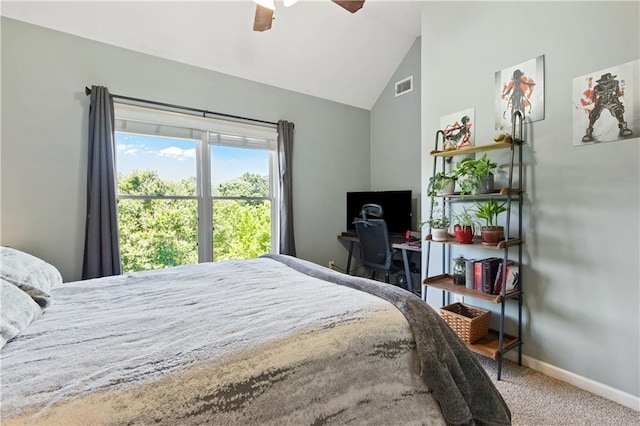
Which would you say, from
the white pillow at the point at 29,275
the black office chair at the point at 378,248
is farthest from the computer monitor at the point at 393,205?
the white pillow at the point at 29,275

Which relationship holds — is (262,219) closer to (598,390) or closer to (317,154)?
(317,154)

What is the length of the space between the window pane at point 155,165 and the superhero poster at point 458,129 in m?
2.40

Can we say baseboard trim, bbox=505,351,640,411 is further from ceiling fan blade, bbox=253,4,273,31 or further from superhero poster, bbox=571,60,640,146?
ceiling fan blade, bbox=253,4,273,31

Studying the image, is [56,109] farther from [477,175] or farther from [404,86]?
[404,86]

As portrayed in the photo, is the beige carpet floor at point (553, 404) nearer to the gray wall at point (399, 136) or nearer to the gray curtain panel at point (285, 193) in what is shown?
the gray wall at point (399, 136)

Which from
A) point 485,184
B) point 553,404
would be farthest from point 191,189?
point 553,404

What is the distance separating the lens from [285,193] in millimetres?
3600

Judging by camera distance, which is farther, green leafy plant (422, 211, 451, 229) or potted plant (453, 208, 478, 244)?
green leafy plant (422, 211, 451, 229)

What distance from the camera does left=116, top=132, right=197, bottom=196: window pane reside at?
2.85 metres

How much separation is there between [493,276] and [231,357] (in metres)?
1.90

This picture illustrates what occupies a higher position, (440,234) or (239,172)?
(239,172)

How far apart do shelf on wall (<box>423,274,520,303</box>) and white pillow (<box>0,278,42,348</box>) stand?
225 centimetres

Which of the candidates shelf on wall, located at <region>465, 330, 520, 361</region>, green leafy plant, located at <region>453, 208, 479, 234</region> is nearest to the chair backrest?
green leafy plant, located at <region>453, 208, 479, 234</region>

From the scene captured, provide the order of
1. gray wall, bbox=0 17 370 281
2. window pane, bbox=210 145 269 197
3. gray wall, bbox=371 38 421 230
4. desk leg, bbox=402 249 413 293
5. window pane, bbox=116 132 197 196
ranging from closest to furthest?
gray wall, bbox=0 17 370 281 < window pane, bbox=116 132 197 196 < desk leg, bbox=402 249 413 293 < window pane, bbox=210 145 269 197 < gray wall, bbox=371 38 421 230
